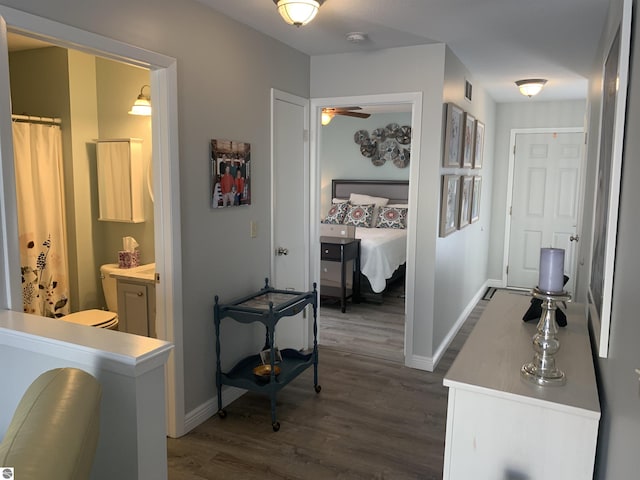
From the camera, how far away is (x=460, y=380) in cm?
162

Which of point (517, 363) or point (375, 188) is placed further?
point (375, 188)

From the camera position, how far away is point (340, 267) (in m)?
5.41

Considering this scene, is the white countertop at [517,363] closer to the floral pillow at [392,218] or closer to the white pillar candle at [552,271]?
the white pillar candle at [552,271]

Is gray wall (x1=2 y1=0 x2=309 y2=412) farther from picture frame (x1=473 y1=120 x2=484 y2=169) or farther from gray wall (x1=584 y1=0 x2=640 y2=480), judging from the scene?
picture frame (x1=473 y1=120 x2=484 y2=169)

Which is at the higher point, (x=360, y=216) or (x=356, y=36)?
(x=356, y=36)

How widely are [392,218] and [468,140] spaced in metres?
2.37

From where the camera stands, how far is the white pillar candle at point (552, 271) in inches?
60.6

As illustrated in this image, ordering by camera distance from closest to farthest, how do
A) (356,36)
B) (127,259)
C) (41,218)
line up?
(356,36)
(41,218)
(127,259)

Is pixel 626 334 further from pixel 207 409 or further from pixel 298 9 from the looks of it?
pixel 207 409

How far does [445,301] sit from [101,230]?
114 inches

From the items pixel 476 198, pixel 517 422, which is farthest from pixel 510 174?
pixel 517 422

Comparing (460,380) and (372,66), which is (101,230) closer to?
(372,66)

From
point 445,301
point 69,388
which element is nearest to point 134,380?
point 69,388

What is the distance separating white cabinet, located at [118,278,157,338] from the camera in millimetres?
3312
